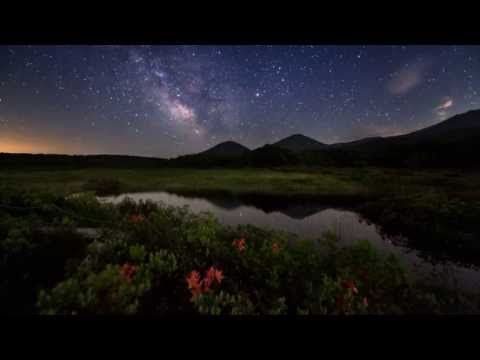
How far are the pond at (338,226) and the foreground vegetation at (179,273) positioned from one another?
0.85 m

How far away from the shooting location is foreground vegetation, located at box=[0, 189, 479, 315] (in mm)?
1577

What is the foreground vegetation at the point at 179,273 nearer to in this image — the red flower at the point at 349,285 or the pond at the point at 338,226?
the red flower at the point at 349,285

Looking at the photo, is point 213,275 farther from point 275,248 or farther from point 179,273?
point 275,248

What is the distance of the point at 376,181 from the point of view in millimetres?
18000

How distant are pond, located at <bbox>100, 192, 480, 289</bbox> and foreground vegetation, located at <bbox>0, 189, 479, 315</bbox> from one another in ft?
2.77

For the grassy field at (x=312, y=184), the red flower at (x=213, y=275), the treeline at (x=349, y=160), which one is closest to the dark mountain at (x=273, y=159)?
the treeline at (x=349, y=160)

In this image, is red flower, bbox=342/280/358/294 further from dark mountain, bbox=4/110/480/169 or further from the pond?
dark mountain, bbox=4/110/480/169

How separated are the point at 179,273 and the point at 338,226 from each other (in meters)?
7.22

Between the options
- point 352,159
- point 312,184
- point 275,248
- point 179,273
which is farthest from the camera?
point 352,159

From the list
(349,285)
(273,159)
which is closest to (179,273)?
(349,285)

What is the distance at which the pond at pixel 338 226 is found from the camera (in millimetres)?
4254

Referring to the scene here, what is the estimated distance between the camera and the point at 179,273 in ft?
6.73
